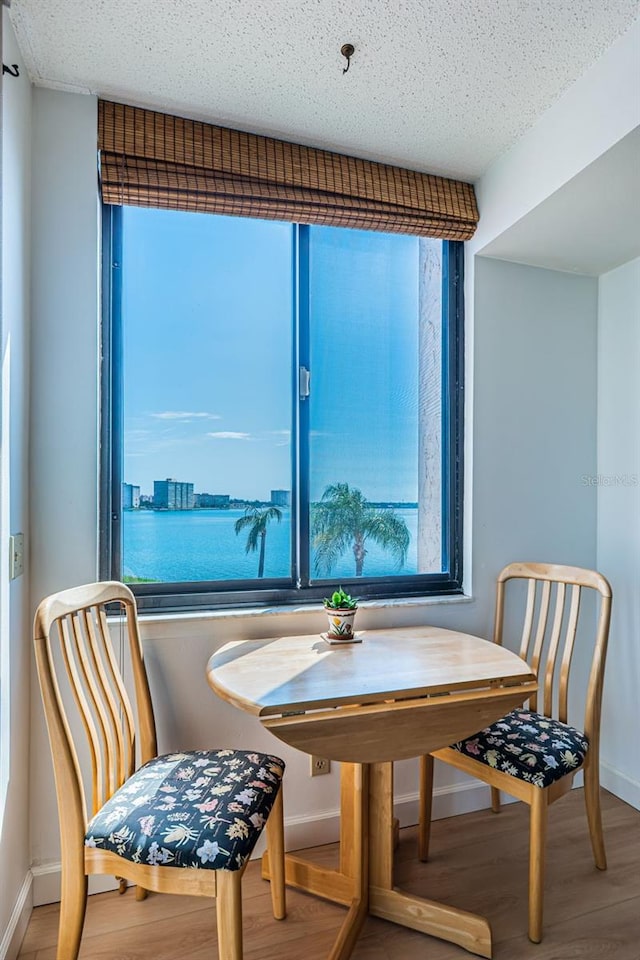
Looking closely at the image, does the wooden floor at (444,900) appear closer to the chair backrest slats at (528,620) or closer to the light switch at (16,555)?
the chair backrest slats at (528,620)

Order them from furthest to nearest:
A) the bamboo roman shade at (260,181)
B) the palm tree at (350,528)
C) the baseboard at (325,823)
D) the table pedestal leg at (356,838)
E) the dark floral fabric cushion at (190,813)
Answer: the palm tree at (350,528) → the bamboo roman shade at (260,181) → the baseboard at (325,823) → the table pedestal leg at (356,838) → the dark floral fabric cushion at (190,813)

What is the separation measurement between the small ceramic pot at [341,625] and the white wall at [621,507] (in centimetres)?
116

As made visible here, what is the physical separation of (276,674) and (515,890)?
102 centimetres

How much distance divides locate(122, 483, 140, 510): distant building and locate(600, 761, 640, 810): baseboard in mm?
2094

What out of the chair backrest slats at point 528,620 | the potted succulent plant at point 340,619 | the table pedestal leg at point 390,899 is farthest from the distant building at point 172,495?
the chair backrest slats at point 528,620

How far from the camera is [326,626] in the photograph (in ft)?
6.72

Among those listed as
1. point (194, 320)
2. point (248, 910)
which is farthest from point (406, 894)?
point (194, 320)

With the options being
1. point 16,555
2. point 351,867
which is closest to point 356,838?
point 351,867

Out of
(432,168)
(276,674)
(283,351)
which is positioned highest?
(432,168)

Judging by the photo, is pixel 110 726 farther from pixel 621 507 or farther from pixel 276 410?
pixel 621 507

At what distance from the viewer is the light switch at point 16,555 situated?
1516mm

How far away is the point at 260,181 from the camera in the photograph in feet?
6.51

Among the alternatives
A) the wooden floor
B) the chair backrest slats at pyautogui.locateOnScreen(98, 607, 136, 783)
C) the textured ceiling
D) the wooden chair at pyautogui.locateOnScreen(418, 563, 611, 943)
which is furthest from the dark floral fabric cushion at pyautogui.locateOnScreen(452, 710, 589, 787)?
the textured ceiling

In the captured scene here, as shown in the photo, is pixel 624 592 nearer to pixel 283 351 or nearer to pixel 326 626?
pixel 326 626
